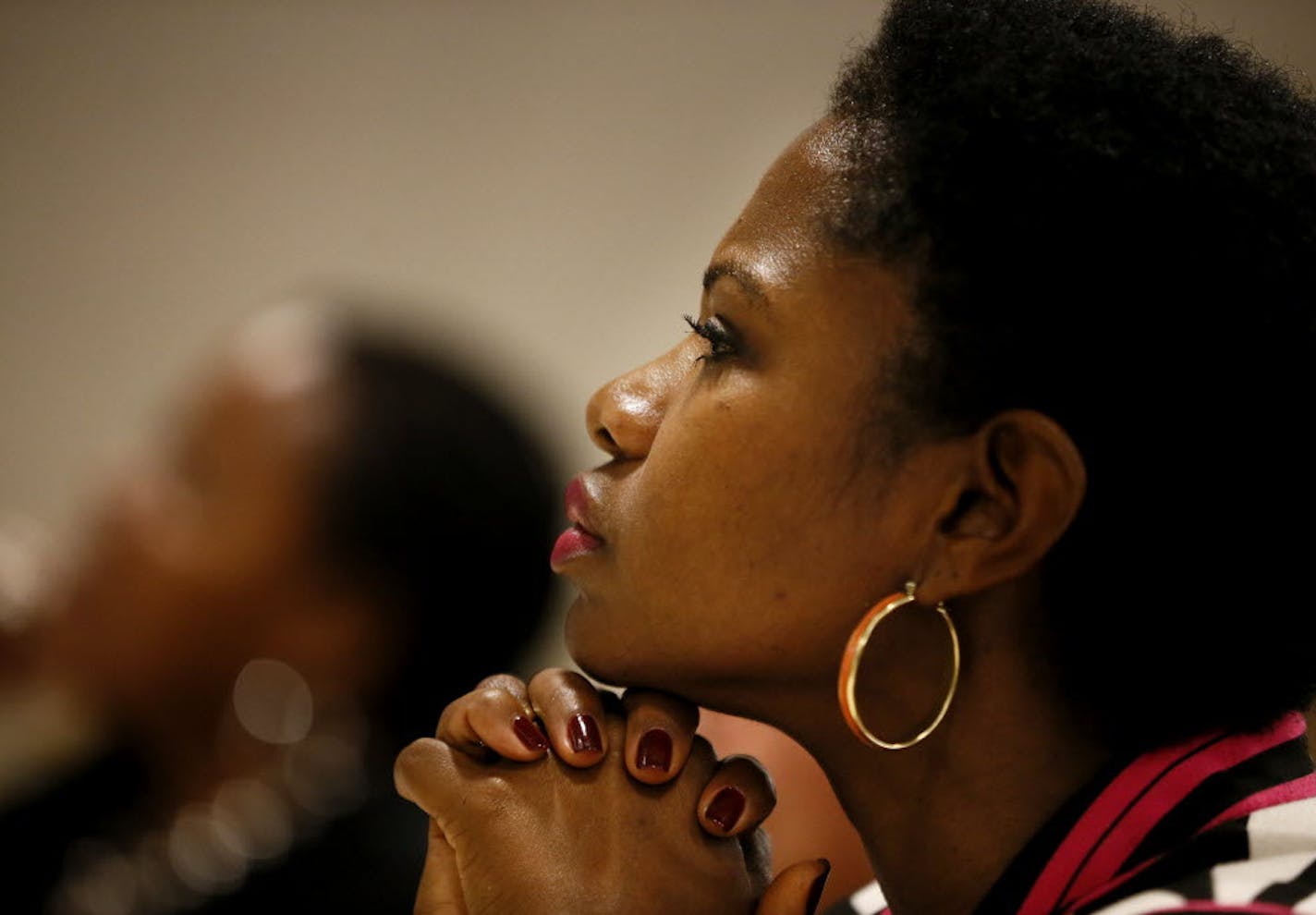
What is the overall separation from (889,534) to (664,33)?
196cm

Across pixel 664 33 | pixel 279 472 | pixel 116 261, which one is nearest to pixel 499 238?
pixel 664 33

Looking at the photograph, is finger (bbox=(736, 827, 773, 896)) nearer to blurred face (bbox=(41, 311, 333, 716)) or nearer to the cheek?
the cheek

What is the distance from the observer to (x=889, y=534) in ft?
3.21

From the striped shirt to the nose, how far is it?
41 centimetres

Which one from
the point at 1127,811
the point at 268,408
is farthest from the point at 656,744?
the point at 268,408

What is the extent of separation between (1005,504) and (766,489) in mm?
165

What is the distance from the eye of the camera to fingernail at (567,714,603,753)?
1.07 meters

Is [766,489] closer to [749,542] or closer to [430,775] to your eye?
[749,542]

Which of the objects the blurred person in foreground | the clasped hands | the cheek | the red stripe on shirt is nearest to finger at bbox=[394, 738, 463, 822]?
the clasped hands

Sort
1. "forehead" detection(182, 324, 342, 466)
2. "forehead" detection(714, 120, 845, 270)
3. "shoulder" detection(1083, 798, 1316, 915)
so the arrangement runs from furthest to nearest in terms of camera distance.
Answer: "forehead" detection(182, 324, 342, 466) < "forehead" detection(714, 120, 845, 270) < "shoulder" detection(1083, 798, 1316, 915)

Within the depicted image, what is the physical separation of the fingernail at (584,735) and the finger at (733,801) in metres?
0.09

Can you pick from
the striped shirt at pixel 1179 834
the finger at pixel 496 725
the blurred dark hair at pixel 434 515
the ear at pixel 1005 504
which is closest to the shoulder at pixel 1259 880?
the striped shirt at pixel 1179 834

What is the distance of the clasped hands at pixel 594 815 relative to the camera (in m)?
1.04

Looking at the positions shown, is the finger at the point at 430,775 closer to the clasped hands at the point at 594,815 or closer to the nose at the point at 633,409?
the clasped hands at the point at 594,815
